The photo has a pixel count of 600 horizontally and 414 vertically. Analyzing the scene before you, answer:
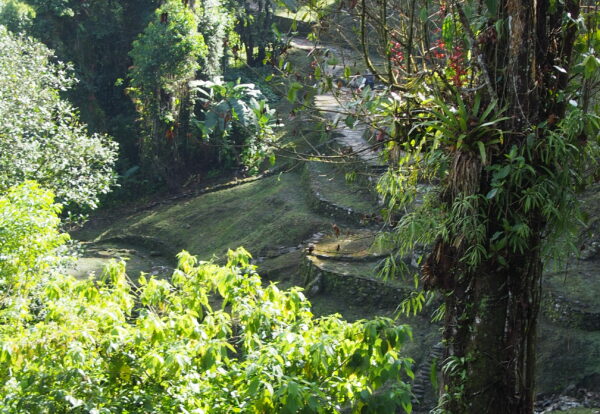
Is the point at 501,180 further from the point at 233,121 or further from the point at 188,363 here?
the point at 233,121

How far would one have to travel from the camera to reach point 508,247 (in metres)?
4.60

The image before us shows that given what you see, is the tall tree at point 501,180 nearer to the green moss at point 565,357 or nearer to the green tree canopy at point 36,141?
the green moss at point 565,357

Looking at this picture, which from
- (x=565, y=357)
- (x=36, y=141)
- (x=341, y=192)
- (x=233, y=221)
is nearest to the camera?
(x=565, y=357)

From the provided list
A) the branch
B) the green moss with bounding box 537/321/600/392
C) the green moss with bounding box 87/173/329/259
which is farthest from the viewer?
the green moss with bounding box 87/173/329/259

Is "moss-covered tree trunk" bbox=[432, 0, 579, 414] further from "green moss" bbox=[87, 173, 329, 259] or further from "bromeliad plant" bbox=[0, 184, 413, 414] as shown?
"green moss" bbox=[87, 173, 329, 259]

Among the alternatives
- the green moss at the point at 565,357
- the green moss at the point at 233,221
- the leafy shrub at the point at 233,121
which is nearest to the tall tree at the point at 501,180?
the green moss at the point at 565,357

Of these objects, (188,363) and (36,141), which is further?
(36,141)

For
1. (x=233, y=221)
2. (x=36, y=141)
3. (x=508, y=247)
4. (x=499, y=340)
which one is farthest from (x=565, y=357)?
(x=36, y=141)

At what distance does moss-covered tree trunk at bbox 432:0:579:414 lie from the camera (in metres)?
4.59

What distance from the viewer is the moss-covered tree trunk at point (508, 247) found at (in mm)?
4590

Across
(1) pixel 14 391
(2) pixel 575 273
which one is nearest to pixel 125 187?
(2) pixel 575 273

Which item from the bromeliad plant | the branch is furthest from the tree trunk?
the branch

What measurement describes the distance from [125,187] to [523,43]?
16837 mm

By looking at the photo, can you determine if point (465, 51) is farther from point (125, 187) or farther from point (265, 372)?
point (125, 187)
